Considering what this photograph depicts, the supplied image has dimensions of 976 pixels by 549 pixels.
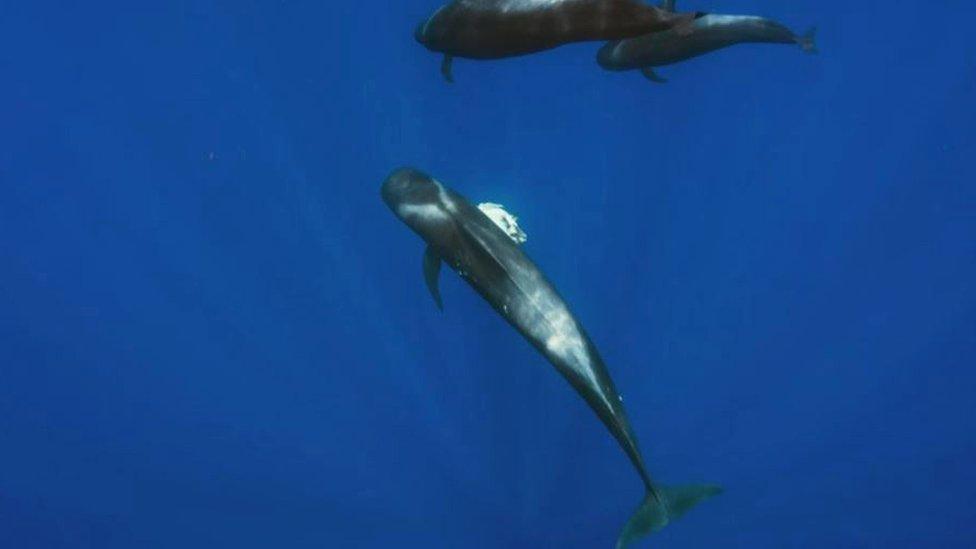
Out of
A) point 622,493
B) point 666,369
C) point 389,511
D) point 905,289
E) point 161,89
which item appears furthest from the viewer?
point 389,511

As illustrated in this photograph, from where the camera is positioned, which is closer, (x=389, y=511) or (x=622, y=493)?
(x=622, y=493)

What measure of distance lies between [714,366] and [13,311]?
7.45m

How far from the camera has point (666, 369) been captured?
936 centimetres

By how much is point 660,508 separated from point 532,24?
313 centimetres

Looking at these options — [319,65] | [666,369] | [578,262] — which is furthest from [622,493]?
[319,65]

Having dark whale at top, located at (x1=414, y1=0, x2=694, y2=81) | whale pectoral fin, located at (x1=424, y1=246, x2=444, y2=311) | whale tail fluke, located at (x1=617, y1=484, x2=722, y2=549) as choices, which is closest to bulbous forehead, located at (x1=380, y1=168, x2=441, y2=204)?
whale pectoral fin, located at (x1=424, y1=246, x2=444, y2=311)

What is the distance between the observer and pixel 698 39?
458 centimetres

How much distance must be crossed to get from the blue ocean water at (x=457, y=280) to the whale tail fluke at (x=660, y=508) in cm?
293

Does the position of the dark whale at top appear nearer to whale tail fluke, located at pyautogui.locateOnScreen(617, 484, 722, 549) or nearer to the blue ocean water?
the blue ocean water

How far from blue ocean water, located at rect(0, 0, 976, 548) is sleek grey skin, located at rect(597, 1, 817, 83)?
1.57 metres

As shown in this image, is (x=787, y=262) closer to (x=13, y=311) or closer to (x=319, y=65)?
(x=319, y=65)

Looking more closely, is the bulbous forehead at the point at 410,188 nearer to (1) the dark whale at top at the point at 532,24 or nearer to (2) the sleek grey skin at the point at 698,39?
(1) the dark whale at top at the point at 532,24

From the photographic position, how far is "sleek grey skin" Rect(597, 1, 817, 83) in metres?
4.57

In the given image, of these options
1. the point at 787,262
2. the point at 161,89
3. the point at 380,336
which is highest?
the point at 161,89
